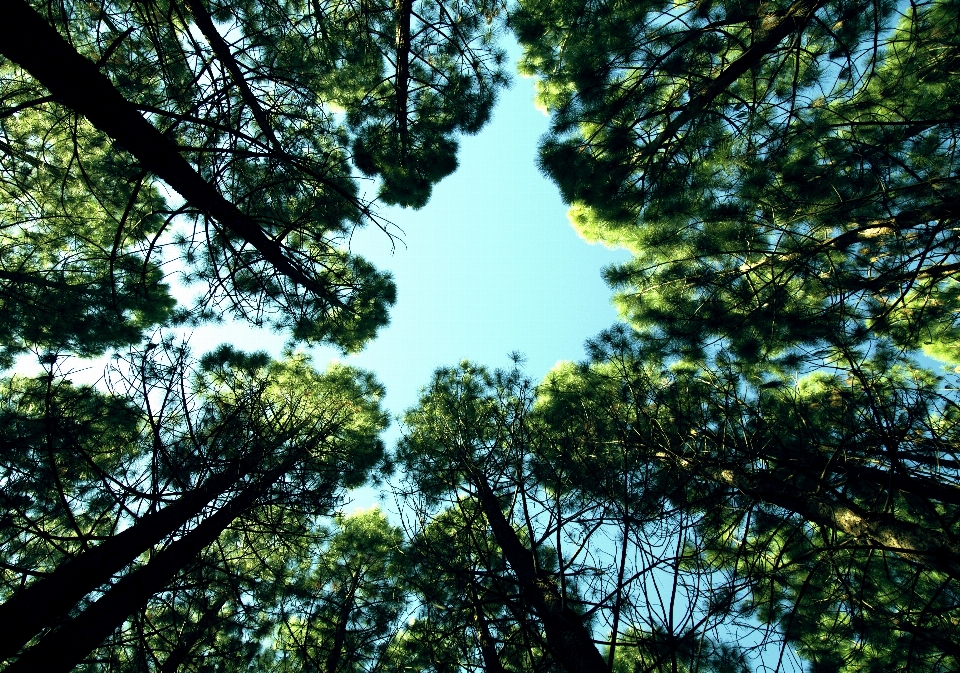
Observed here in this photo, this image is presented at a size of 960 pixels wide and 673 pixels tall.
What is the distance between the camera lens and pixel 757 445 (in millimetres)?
3963

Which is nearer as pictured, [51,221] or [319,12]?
[319,12]

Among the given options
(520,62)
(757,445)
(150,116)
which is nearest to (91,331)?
(150,116)

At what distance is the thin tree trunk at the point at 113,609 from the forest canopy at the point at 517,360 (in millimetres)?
58

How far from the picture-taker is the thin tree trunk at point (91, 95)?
239 cm

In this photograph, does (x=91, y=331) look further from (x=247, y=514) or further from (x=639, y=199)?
(x=639, y=199)

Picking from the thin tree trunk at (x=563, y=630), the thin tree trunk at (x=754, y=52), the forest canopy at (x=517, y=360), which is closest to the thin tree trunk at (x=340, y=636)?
the forest canopy at (x=517, y=360)

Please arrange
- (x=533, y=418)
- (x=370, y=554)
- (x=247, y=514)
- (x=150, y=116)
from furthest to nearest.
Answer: (x=533, y=418) < (x=370, y=554) < (x=150, y=116) < (x=247, y=514)

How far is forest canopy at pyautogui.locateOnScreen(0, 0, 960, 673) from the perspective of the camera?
3.70 metres

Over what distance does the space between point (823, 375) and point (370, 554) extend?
7.14 meters

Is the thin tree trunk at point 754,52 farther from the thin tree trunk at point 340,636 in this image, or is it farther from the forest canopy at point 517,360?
the thin tree trunk at point 340,636

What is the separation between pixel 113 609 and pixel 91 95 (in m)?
3.16

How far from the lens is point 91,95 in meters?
2.61

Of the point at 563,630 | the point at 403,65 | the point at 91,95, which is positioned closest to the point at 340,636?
the point at 563,630

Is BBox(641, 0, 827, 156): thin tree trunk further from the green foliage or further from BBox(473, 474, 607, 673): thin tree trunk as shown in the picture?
BBox(473, 474, 607, 673): thin tree trunk
